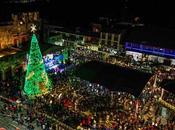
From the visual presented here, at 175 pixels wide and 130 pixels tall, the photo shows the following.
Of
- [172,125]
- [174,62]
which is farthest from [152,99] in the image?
[174,62]

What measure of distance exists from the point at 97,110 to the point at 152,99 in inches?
220

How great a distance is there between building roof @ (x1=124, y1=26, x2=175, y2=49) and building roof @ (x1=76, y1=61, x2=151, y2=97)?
11.0 metres

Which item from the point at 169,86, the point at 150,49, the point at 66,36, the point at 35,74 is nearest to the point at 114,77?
the point at 169,86

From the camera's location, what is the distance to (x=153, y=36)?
36.3 m

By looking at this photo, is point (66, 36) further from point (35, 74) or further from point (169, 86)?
point (169, 86)

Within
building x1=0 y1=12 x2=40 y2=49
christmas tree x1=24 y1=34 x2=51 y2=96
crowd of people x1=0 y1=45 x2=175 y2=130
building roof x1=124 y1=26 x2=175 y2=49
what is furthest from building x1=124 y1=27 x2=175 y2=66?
christmas tree x1=24 y1=34 x2=51 y2=96

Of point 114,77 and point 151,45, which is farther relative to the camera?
point 151,45

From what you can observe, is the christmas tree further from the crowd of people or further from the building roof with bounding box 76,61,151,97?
the building roof with bounding box 76,61,151,97

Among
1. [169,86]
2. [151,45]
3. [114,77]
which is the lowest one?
[169,86]

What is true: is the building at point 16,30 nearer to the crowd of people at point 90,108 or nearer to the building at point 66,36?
the building at point 66,36

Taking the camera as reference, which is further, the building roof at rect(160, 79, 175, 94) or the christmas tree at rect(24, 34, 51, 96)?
the christmas tree at rect(24, 34, 51, 96)

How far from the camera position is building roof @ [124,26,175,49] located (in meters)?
35.1

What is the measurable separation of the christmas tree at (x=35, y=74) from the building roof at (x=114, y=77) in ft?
11.9

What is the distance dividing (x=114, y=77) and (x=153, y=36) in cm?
1426
